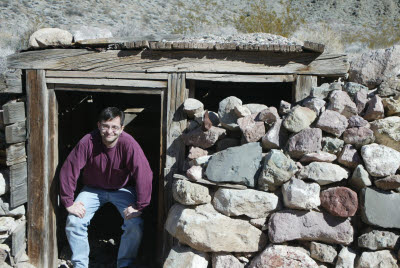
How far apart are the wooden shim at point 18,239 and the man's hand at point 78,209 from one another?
0.71 meters

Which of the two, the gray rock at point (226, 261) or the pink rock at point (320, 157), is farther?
the gray rock at point (226, 261)

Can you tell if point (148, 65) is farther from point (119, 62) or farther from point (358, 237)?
point (358, 237)

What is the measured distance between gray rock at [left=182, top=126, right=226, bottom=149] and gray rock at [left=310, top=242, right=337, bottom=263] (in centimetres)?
130

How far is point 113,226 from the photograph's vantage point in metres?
5.86

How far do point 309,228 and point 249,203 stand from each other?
0.53 metres

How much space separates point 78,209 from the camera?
4.04 metres

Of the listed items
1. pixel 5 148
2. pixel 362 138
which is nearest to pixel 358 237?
pixel 362 138

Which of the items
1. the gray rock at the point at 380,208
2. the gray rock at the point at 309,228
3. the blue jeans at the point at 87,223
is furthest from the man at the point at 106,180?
the gray rock at the point at 380,208

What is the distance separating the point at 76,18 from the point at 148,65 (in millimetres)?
11492

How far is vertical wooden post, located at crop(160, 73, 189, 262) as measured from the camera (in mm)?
4047

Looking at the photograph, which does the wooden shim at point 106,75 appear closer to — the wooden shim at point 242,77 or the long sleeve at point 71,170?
the wooden shim at point 242,77

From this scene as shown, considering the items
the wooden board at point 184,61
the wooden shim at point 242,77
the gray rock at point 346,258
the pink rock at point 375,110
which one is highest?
the wooden board at point 184,61

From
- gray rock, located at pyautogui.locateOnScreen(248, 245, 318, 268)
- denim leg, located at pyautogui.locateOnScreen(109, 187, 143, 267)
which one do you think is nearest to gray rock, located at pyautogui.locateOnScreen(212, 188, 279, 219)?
gray rock, located at pyautogui.locateOnScreen(248, 245, 318, 268)

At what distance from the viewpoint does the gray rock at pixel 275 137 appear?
3.41 meters
